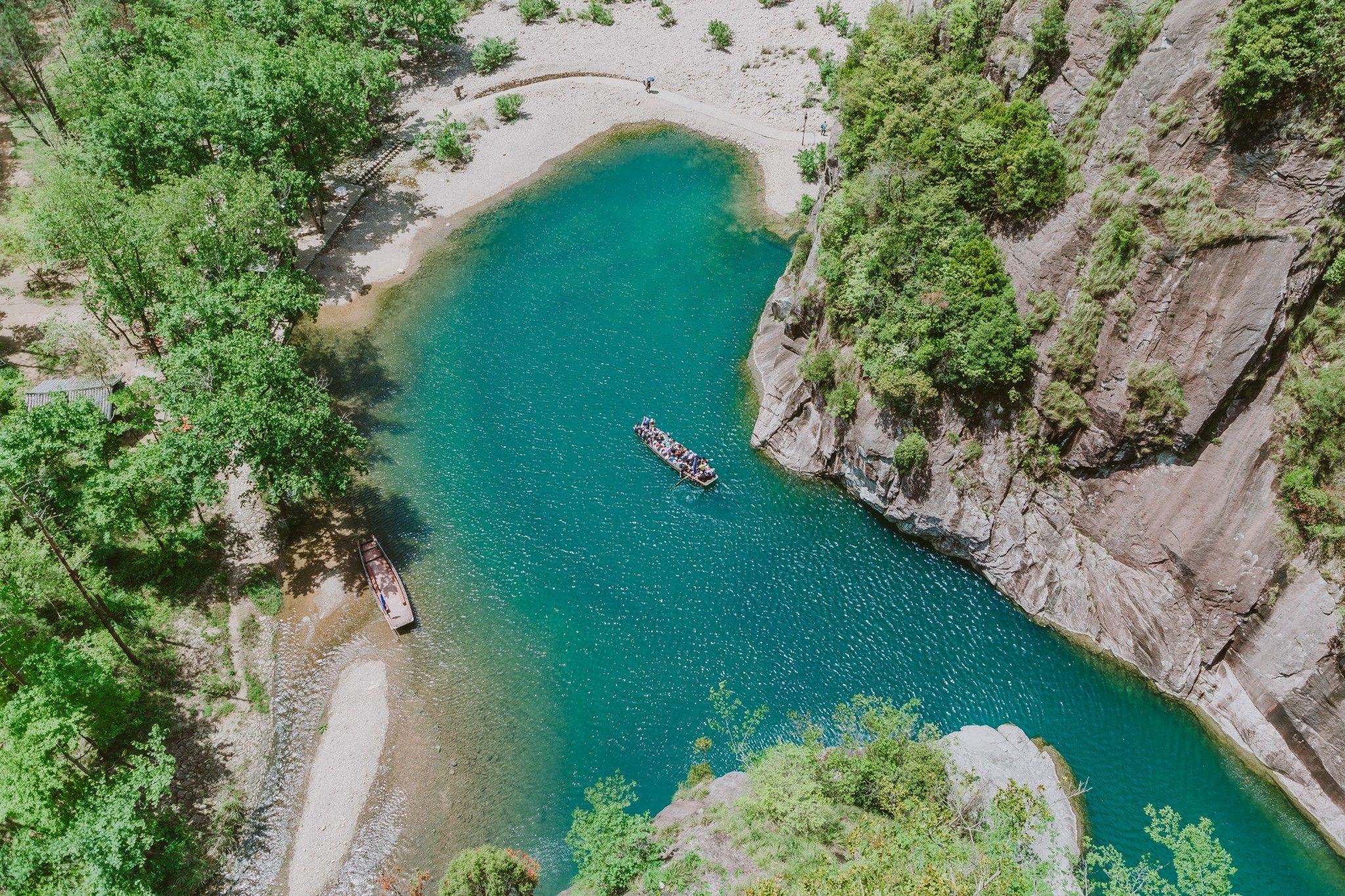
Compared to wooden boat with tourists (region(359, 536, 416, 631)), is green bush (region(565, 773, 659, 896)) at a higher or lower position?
higher

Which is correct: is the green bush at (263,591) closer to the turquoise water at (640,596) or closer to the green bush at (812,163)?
the turquoise water at (640,596)

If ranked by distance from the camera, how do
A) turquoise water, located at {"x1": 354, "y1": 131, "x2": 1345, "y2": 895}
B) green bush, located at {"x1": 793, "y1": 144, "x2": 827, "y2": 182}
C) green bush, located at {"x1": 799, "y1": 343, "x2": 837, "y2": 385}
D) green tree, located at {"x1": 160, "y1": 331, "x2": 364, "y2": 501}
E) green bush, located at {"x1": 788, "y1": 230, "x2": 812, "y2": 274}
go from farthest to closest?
green bush, located at {"x1": 793, "y1": 144, "x2": 827, "y2": 182} < green bush, located at {"x1": 788, "y1": 230, "x2": 812, "y2": 274} < green bush, located at {"x1": 799, "y1": 343, "x2": 837, "y2": 385} < green tree, located at {"x1": 160, "y1": 331, "x2": 364, "y2": 501} < turquoise water, located at {"x1": 354, "y1": 131, "x2": 1345, "y2": 895}

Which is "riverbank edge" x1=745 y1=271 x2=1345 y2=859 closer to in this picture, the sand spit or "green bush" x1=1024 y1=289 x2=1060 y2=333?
"green bush" x1=1024 y1=289 x2=1060 y2=333

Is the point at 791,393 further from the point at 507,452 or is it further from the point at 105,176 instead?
the point at 105,176

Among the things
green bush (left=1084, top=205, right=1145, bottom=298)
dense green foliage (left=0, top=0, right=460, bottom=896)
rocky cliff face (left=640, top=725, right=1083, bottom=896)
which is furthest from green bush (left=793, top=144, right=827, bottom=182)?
rocky cliff face (left=640, top=725, right=1083, bottom=896)

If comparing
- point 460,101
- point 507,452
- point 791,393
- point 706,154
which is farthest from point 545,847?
point 460,101

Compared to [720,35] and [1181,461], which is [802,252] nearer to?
[1181,461]
